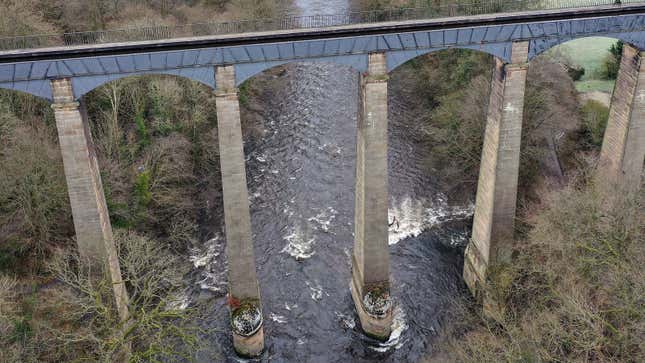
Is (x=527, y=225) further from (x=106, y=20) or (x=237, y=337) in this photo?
(x=106, y=20)

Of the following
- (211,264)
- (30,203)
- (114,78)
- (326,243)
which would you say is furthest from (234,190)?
(30,203)

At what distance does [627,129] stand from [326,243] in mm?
16592

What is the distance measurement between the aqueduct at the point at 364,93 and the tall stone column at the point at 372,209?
0.05 metres

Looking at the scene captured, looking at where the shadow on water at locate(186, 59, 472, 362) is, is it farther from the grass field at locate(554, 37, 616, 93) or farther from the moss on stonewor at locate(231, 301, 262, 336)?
the grass field at locate(554, 37, 616, 93)

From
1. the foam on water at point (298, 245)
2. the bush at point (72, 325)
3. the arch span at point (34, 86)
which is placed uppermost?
the arch span at point (34, 86)

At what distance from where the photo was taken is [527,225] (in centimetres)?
3334

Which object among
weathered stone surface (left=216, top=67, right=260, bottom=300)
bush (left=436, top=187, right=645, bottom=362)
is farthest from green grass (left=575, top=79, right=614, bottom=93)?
weathered stone surface (left=216, top=67, right=260, bottom=300)

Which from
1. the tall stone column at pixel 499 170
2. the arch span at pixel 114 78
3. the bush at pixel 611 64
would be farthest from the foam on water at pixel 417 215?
the arch span at pixel 114 78

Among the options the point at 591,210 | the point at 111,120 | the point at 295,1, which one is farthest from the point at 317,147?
the point at 295,1

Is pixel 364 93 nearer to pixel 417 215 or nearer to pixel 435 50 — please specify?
pixel 435 50

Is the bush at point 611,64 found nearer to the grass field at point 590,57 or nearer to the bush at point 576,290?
the grass field at point 590,57

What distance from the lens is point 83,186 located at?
80.9 ft

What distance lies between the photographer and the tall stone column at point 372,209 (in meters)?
25.8

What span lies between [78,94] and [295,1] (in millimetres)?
50042
